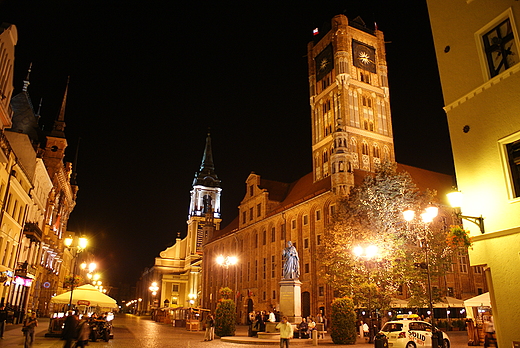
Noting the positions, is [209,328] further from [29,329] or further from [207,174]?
[207,174]

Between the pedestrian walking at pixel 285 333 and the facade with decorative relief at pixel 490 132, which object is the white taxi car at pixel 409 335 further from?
the facade with decorative relief at pixel 490 132

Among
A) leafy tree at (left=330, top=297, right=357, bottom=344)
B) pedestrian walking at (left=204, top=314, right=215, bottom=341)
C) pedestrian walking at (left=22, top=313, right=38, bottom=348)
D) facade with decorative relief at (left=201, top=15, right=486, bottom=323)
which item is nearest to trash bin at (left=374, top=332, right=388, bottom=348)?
leafy tree at (left=330, top=297, right=357, bottom=344)

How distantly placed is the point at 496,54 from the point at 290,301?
59.3ft

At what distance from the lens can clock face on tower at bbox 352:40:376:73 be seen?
5656 centimetres

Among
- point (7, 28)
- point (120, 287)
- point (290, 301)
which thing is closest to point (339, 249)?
point (290, 301)

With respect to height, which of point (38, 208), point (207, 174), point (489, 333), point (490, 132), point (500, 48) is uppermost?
point (207, 174)

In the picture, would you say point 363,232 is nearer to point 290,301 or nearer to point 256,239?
point 290,301

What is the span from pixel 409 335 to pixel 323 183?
2951 centimetres

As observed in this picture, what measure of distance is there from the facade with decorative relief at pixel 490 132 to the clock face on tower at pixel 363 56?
151 feet

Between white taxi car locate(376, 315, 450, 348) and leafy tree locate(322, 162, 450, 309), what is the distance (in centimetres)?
738

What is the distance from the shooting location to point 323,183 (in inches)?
1810

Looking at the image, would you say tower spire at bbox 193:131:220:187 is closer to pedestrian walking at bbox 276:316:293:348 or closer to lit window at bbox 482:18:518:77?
pedestrian walking at bbox 276:316:293:348

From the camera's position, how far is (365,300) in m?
27.0

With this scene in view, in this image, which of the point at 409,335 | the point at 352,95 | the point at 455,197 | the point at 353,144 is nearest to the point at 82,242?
the point at 409,335
